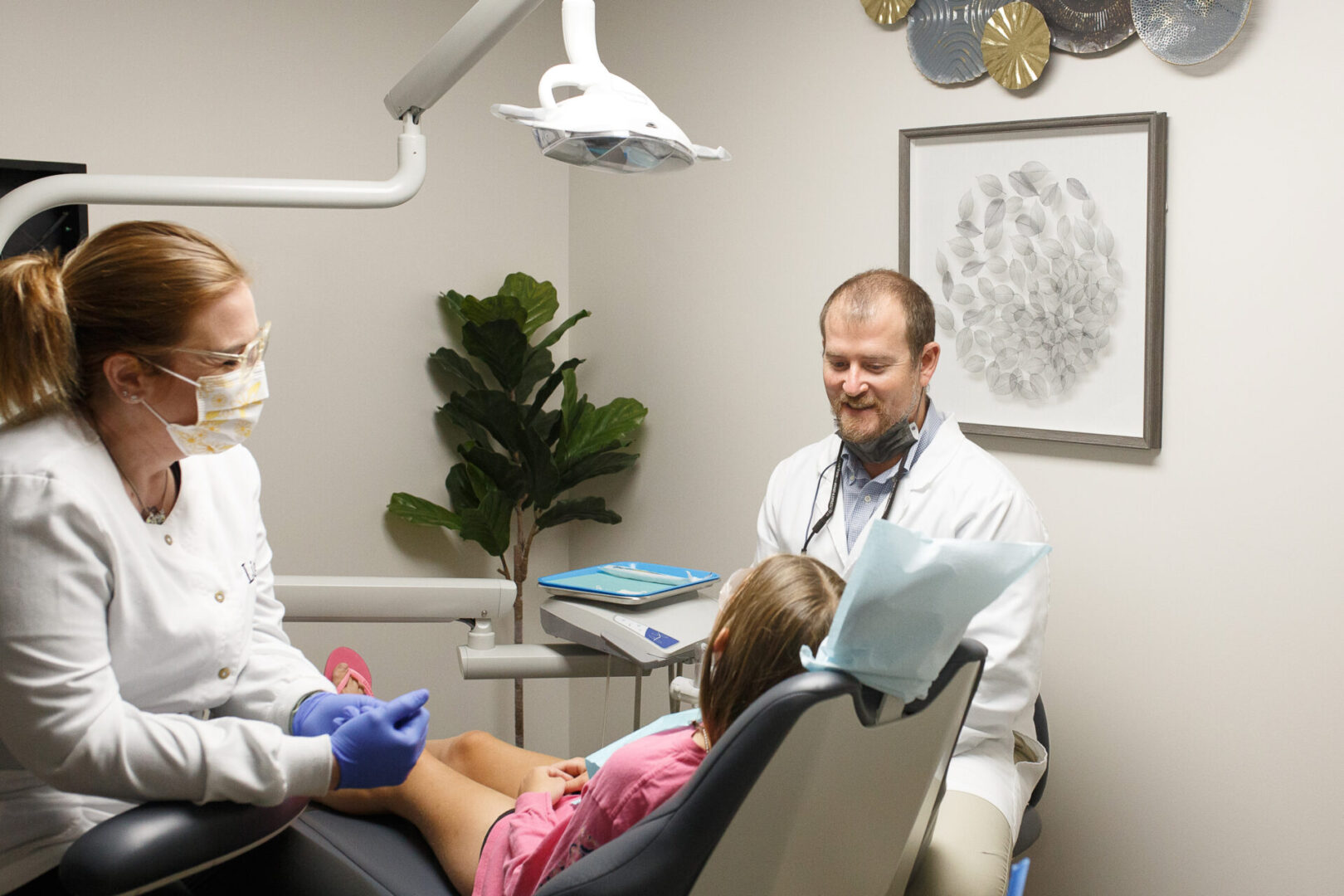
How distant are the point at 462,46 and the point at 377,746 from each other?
3.24 ft

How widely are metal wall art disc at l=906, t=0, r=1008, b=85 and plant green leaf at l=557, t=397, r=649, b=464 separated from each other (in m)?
1.25

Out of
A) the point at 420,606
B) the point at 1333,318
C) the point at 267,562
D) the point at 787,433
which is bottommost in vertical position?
the point at 420,606

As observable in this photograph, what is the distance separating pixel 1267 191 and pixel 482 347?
79.3 inches

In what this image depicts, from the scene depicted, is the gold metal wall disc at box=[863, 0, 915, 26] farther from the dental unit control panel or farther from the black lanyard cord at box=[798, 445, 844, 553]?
the dental unit control panel

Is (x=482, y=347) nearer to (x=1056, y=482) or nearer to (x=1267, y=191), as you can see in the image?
(x=1056, y=482)

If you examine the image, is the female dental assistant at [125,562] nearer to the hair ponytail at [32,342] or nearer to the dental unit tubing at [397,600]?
the hair ponytail at [32,342]

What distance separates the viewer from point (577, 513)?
3338 mm

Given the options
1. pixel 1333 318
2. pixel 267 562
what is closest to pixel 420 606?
pixel 267 562

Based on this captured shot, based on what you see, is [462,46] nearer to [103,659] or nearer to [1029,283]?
[103,659]

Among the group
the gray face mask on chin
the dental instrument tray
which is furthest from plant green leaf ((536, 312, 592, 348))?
the gray face mask on chin

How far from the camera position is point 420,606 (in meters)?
2.14

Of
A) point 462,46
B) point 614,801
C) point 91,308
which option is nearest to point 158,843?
point 614,801

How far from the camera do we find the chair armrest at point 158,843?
112 centimetres

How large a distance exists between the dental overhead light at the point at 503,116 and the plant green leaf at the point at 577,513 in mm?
1658
